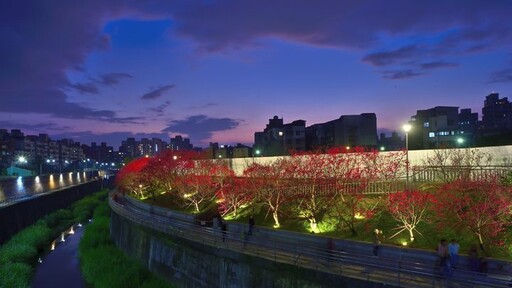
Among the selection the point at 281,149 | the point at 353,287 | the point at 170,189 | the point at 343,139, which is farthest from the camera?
the point at 281,149

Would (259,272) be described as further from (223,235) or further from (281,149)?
(281,149)

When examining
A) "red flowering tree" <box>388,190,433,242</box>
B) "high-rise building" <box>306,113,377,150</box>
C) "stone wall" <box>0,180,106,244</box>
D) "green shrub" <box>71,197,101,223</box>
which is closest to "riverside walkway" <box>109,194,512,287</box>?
"red flowering tree" <box>388,190,433,242</box>

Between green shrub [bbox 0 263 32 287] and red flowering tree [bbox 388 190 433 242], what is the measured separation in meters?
29.2

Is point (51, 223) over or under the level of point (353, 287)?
under

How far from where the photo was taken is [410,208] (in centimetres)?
2584

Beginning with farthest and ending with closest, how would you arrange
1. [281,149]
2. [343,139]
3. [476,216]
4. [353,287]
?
[281,149] < [343,139] < [476,216] < [353,287]

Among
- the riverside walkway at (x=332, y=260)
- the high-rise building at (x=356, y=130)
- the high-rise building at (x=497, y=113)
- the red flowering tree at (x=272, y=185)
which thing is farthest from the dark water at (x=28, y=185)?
the high-rise building at (x=497, y=113)

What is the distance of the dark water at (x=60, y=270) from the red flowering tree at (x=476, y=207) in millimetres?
31049

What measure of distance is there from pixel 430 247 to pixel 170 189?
42239 mm

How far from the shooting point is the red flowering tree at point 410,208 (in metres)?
24.9

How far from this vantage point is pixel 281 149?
10138cm

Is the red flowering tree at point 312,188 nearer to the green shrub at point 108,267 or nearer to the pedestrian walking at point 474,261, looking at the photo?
the green shrub at point 108,267

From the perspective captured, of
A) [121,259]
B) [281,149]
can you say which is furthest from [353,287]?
[281,149]

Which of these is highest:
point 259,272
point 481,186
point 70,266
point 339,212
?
point 481,186
